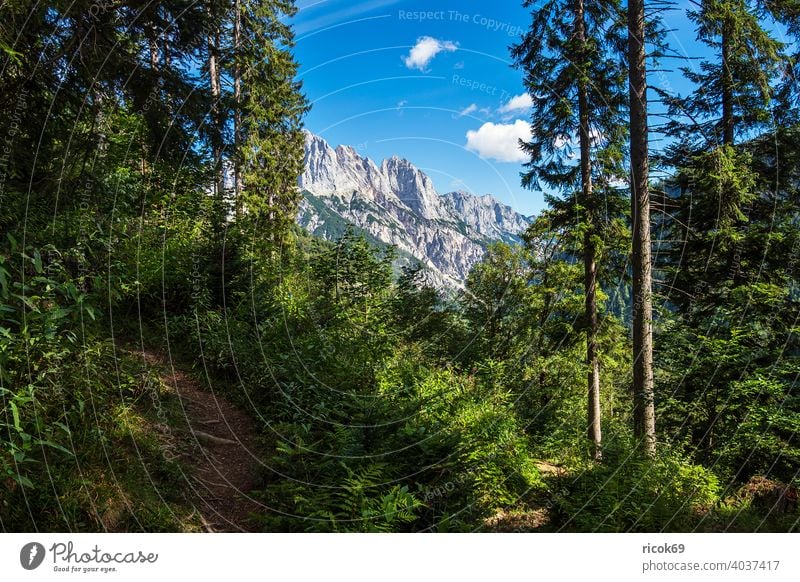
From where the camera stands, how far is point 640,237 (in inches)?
277

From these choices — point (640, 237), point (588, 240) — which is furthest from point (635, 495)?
point (588, 240)

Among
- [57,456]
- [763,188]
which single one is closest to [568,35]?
[763,188]

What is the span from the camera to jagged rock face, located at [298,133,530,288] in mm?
8971

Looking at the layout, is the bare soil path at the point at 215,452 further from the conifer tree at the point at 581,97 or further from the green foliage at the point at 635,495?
the conifer tree at the point at 581,97

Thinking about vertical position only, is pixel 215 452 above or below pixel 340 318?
below

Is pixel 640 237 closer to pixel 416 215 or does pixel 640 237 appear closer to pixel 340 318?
pixel 416 215

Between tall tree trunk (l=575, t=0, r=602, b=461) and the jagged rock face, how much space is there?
2053 mm
